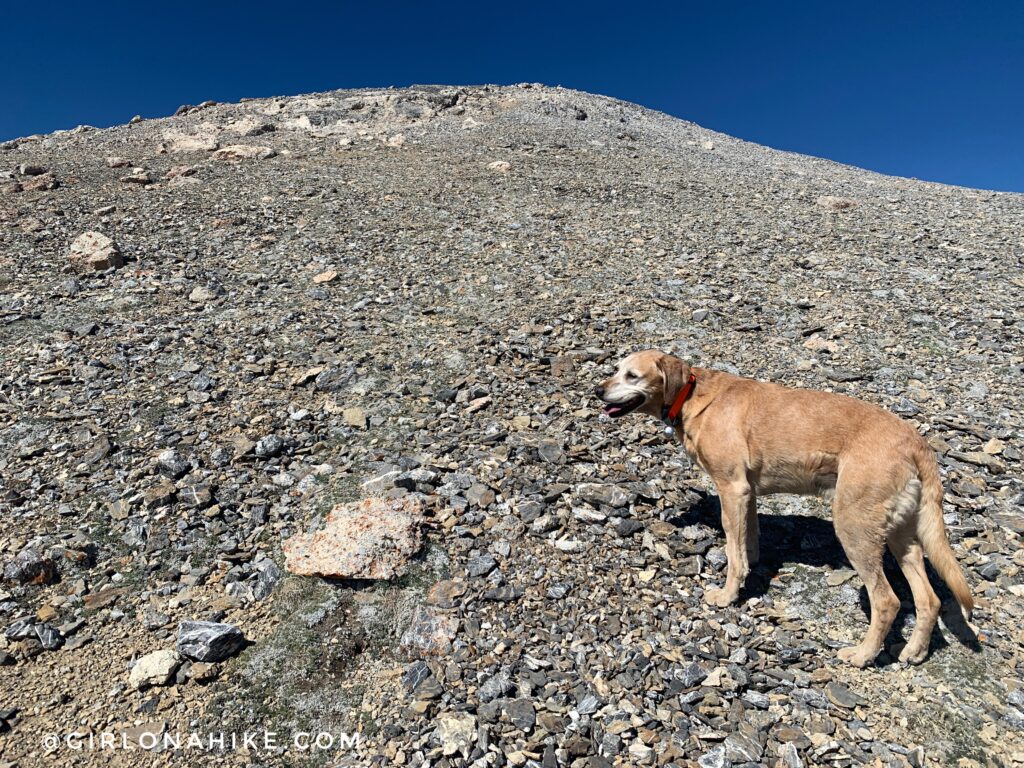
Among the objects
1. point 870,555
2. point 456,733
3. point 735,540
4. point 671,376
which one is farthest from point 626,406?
point 456,733

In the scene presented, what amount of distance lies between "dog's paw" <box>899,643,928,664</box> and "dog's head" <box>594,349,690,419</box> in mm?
2729

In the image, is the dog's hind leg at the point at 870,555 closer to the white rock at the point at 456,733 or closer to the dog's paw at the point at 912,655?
the dog's paw at the point at 912,655

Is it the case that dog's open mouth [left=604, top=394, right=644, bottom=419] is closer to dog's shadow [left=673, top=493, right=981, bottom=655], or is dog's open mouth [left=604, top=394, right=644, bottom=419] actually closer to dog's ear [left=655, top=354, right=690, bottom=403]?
dog's ear [left=655, top=354, right=690, bottom=403]

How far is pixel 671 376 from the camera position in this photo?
216 inches

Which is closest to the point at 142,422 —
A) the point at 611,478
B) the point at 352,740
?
the point at 352,740

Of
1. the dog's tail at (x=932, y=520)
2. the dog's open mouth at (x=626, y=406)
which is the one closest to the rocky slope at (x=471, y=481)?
the dog's tail at (x=932, y=520)

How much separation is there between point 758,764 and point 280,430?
254 inches

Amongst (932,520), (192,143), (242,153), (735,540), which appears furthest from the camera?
(192,143)

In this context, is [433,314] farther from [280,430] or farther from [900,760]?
[900,760]

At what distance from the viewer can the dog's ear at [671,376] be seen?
5.49 meters

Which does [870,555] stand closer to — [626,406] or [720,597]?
[720,597]

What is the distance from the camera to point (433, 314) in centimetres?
1090

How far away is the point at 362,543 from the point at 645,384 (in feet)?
10.6

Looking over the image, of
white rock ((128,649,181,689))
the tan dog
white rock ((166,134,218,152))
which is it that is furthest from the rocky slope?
white rock ((166,134,218,152))
